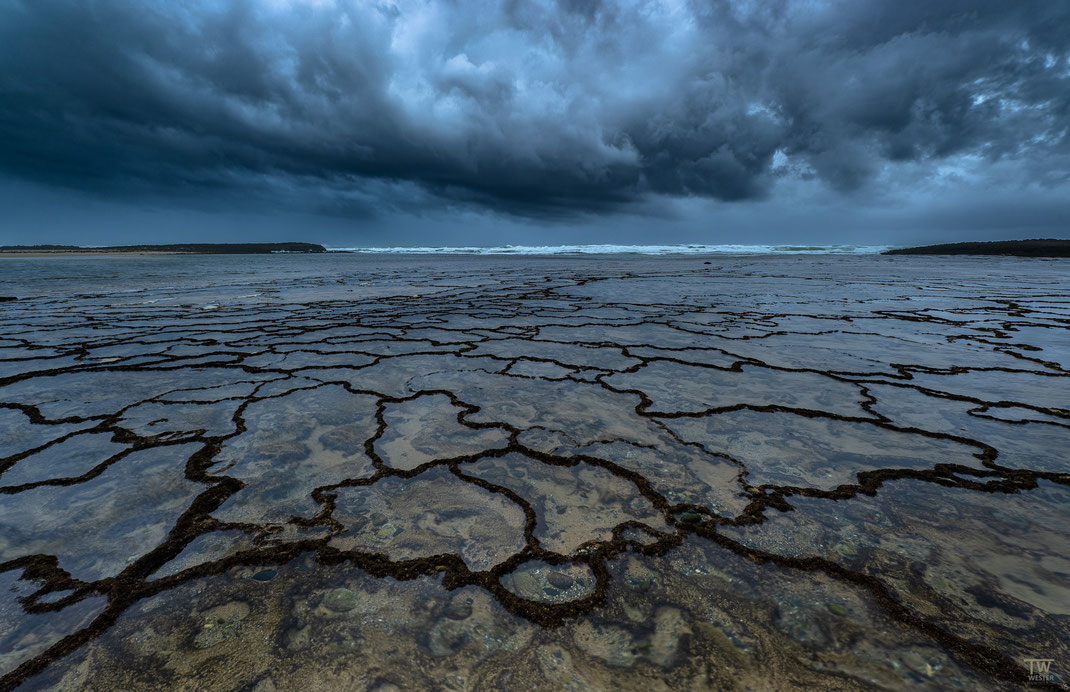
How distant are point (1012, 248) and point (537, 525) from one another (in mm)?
33466

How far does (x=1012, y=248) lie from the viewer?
74.9 feet

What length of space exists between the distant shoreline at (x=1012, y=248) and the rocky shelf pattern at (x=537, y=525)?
93.4 ft

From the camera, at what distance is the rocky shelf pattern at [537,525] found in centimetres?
75

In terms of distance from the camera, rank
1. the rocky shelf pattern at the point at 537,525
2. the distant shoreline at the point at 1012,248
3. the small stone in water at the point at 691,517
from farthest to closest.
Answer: the distant shoreline at the point at 1012,248
the small stone in water at the point at 691,517
the rocky shelf pattern at the point at 537,525

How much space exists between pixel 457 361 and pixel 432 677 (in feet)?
6.69

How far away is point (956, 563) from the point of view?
0.94 meters

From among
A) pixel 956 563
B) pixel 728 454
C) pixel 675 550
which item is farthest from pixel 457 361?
pixel 956 563

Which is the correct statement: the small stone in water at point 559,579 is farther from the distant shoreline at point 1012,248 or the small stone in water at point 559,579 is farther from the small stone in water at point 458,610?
the distant shoreline at point 1012,248

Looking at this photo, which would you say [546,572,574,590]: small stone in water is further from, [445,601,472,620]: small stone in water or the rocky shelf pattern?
[445,601,472,620]: small stone in water

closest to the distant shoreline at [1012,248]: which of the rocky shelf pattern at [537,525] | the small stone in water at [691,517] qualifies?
the rocky shelf pattern at [537,525]

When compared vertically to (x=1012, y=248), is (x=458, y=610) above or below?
below

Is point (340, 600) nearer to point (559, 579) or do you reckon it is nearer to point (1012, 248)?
point (559, 579)

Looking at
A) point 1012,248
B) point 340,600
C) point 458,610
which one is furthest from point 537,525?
point 1012,248

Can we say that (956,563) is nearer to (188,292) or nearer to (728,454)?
(728,454)
